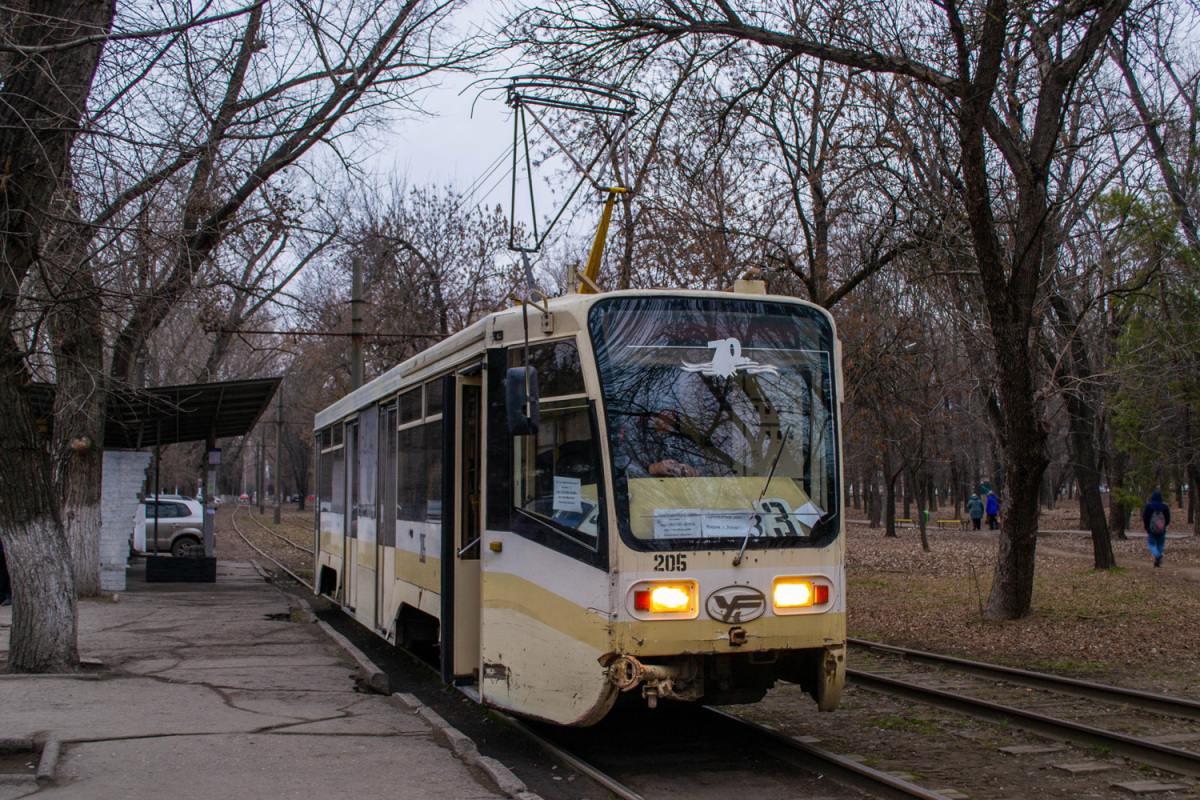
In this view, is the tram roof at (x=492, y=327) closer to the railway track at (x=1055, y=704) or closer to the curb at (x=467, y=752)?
the curb at (x=467, y=752)

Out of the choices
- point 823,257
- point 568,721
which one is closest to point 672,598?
point 568,721

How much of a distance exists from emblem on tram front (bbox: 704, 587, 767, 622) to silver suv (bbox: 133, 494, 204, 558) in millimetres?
22169

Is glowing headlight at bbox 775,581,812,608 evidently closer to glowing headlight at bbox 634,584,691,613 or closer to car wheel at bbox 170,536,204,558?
glowing headlight at bbox 634,584,691,613

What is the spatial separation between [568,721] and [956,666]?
5648 millimetres

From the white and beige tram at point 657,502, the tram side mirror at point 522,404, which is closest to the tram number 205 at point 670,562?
the white and beige tram at point 657,502

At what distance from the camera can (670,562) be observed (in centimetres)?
610

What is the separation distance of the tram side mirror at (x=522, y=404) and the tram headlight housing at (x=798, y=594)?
5.81 feet

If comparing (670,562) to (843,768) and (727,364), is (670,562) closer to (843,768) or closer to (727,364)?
(727,364)

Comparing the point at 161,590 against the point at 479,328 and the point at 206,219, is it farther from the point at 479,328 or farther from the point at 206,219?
the point at 479,328

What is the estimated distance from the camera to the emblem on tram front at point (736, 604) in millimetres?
6152

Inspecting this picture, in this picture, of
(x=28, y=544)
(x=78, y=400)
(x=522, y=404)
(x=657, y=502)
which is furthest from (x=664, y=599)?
(x=78, y=400)

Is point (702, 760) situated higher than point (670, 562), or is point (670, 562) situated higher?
point (670, 562)

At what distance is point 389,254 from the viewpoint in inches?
1075

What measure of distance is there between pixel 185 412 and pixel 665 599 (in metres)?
11.8
